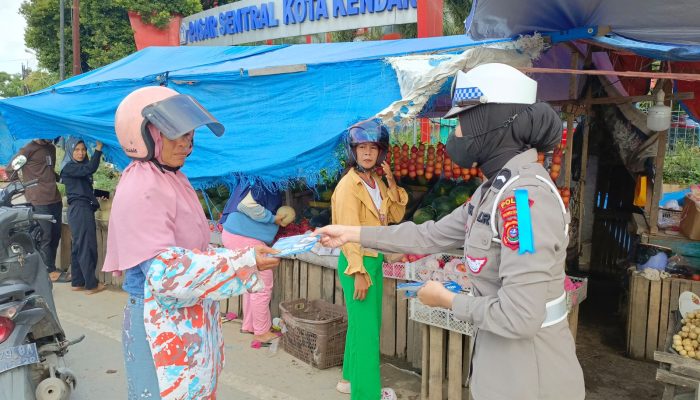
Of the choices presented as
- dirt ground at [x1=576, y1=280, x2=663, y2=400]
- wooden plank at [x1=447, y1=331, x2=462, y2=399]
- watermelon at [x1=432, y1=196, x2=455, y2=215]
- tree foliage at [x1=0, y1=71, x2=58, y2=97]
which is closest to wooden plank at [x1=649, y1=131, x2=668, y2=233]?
dirt ground at [x1=576, y1=280, x2=663, y2=400]

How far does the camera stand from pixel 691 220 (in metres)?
4.67

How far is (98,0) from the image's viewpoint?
1424 centimetres

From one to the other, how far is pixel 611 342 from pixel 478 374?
148 inches

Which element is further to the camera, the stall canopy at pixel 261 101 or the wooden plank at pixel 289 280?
the wooden plank at pixel 289 280

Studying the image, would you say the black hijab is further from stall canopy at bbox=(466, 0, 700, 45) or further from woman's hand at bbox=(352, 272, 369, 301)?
stall canopy at bbox=(466, 0, 700, 45)

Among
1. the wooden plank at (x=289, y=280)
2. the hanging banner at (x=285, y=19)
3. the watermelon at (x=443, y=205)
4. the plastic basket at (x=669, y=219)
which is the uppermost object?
the hanging banner at (x=285, y=19)

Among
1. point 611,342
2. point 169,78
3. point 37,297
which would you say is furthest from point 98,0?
point 611,342

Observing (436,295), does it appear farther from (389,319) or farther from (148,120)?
(389,319)

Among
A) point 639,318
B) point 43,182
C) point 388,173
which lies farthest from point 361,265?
point 43,182

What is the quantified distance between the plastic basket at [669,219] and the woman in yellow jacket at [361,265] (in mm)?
3322

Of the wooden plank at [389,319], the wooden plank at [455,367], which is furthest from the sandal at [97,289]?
the wooden plank at [455,367]

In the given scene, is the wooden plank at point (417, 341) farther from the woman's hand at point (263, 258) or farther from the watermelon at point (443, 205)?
the woman's hand at point (263, 258)

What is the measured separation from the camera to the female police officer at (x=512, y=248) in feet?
4.98

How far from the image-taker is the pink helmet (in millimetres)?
1931
